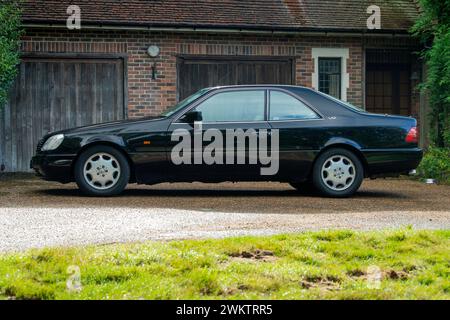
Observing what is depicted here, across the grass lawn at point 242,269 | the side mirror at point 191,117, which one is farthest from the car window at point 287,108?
the grass lawn at point 242,269

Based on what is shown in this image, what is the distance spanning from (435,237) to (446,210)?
318 cm

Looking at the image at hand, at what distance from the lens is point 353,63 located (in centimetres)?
1872

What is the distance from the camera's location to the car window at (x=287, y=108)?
40.6 ft

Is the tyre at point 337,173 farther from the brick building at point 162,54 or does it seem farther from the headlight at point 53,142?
the brick building at point 162,54

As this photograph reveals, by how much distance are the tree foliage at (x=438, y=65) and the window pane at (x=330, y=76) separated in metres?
1.81

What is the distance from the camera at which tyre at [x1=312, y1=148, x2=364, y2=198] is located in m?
12.2

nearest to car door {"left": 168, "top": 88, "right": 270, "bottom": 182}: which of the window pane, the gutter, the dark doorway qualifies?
the gutter

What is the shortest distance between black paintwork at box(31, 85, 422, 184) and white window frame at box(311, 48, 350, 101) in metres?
5.96

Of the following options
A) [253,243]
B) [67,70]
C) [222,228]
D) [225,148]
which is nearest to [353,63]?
[67,70]

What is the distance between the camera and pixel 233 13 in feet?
60.1

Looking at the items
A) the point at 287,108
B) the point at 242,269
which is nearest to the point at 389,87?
the point at 287,108

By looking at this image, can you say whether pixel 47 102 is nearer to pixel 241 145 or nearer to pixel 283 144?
pixel 241 145

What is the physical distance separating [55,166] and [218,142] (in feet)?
7.48
